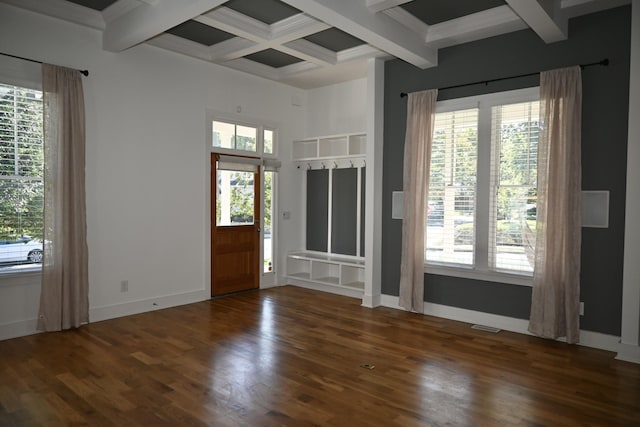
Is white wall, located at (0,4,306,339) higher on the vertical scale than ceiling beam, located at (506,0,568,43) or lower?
lower

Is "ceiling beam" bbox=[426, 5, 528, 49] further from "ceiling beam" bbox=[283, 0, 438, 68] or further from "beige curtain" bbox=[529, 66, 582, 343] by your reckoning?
"beige curtain" bbox=[529, 66, 582, 343]

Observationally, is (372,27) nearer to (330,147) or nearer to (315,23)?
(315,23)

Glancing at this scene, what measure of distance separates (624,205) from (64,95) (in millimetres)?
5649

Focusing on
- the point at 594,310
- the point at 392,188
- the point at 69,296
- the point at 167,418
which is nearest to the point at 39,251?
the point at 69,296

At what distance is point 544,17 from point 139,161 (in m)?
4.56

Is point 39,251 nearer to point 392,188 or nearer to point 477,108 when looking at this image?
point 392,188

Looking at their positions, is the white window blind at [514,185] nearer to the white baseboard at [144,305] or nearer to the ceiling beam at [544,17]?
the ceiling beam at [544,17]

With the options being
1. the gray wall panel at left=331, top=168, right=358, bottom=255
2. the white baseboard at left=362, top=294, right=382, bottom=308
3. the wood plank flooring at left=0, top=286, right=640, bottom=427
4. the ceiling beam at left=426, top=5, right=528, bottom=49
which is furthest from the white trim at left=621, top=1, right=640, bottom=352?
the gray wall panel at left=331, top=168, right=358, bottom=255

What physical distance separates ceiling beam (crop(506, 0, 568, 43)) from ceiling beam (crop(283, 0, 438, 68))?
1.23 metres

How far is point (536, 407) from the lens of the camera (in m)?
3.01

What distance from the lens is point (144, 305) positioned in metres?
5.34

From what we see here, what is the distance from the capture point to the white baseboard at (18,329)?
14.0 feet

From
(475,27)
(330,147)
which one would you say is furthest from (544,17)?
(330,147)

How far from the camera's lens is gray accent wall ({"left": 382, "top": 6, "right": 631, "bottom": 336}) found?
4133 mm
